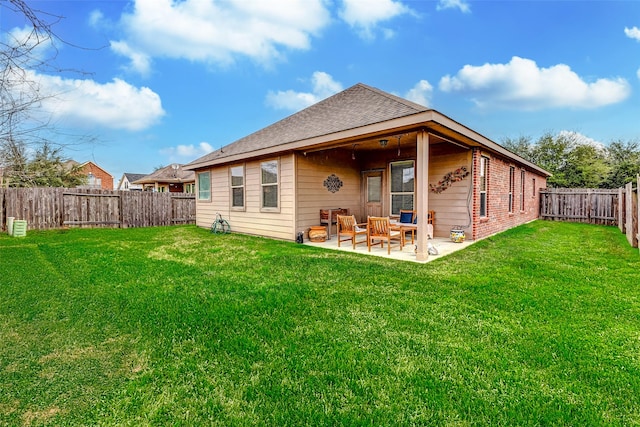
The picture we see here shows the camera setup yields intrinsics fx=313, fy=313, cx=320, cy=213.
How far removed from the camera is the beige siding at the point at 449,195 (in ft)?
26.2

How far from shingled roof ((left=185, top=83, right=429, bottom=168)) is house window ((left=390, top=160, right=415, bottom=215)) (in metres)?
1.97

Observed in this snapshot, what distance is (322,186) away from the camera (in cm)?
887

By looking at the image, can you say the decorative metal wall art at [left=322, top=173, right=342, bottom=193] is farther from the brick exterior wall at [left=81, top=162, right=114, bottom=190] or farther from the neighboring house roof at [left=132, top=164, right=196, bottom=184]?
the brick exterior wall at [left=81, top=162, right=114, bottom=190]

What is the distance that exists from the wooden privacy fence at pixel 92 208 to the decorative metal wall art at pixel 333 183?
27.7 feet

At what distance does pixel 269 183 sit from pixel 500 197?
702 cm

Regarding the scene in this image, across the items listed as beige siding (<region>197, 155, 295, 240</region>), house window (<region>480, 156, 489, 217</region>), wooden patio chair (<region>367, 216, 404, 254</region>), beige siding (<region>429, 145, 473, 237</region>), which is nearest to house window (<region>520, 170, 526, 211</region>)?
house window (<region>480, 156, 489, 217</region>)

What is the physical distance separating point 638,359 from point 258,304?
3.34 m

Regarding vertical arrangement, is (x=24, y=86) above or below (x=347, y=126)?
below

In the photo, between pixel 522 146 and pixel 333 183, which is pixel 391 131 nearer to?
pixel 333 183

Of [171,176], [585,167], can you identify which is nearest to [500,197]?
[585,167]

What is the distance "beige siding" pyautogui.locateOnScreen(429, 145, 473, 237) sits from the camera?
8.00 metres

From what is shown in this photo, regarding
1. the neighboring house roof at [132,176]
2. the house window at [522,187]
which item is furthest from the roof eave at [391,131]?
the neighboring house roof at [132,176]

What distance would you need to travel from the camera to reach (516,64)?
687 inches

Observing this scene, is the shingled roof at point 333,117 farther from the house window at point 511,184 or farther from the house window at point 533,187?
the house window at point 533,187
